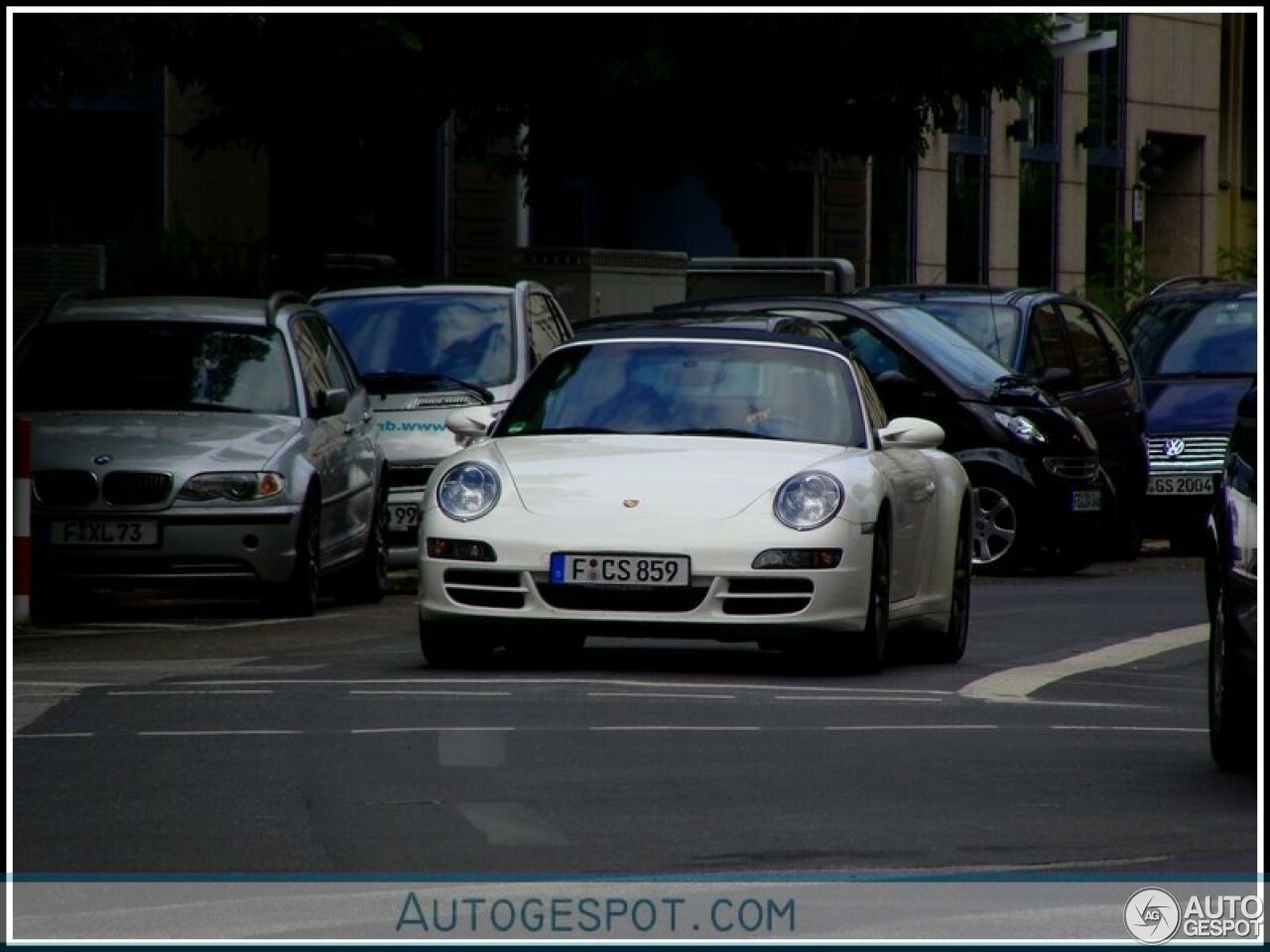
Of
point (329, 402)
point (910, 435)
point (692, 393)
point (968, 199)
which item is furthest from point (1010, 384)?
point (968, 199)

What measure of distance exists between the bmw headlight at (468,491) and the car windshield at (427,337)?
7.30m

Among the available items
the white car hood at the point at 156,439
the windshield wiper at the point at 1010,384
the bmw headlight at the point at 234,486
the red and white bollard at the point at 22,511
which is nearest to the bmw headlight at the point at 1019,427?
the windshield wiper at the point at 1010,384

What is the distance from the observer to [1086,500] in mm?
20578

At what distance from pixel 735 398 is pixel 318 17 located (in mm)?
10278

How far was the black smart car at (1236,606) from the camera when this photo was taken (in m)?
9.53

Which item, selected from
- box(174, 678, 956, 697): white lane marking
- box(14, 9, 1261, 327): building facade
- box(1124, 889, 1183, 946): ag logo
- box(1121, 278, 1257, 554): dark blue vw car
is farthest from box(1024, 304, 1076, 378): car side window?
box(1124, 889, 1183, 946): ag logo

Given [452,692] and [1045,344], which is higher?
[1045,344]

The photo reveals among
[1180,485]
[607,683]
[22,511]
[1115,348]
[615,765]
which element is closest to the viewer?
[615,765]

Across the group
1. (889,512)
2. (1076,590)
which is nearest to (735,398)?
(889,512)

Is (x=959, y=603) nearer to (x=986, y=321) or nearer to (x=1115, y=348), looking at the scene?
(x=986, y=321)

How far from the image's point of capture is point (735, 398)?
13.8 meters

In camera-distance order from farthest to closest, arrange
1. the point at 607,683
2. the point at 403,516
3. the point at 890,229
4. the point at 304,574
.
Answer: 1. the point at 890,229
2. the point at 403,516
3. the point at 304,574
4. the point at 607,683

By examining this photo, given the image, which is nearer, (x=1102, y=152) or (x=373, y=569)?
(x=373, y=569)

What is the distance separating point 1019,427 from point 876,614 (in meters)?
7.54
